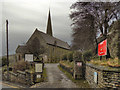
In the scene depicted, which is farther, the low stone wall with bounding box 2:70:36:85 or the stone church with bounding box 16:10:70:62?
the stone church with bounding box 16:10:70:62

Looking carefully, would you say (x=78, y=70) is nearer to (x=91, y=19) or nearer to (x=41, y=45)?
(x=91, y=19)

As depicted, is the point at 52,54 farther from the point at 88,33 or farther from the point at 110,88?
the point at 110,88

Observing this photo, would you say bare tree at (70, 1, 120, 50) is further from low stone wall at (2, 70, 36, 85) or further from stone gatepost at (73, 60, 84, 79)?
low stone wall at (2, 70, 36, 85)

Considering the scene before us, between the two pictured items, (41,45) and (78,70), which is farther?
(41,45)

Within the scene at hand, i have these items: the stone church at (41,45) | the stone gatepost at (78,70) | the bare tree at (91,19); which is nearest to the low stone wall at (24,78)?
the stone church at (41,45)

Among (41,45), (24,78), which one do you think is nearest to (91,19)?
(41,45)

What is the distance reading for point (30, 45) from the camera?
9.82 metres

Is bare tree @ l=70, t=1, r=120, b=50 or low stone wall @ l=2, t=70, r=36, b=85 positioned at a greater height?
bare tree @ l=70, t=1, r=120, b=50

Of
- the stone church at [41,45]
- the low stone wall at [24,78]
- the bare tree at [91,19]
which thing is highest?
the bare tree at [91,19]

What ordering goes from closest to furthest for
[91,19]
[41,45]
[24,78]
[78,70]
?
[24,78]
[78,70]
[91,19]
[41,45]

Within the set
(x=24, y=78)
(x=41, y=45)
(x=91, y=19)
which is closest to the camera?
(x=24, y=78)

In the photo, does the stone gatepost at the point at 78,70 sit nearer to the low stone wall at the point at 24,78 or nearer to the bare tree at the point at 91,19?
the bare tree at the point at 91,19

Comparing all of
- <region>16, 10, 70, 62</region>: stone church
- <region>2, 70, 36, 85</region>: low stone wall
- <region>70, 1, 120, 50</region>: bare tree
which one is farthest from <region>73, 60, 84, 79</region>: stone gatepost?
<region>16, 10, 70, 62</region>: stone church

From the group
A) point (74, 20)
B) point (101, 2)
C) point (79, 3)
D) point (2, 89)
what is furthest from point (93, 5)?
point (2, 89)
